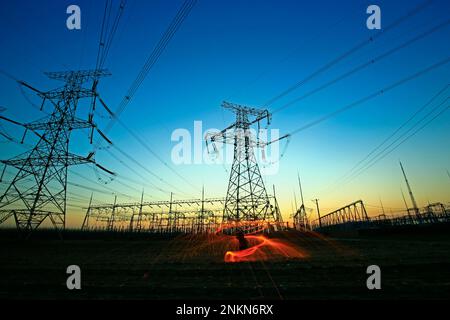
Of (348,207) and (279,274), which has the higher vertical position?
(348,207)

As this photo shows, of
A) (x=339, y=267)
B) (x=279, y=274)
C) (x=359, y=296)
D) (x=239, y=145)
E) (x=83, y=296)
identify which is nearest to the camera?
(x=359, y=296)

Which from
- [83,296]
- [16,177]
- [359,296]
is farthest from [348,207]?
[16,177]

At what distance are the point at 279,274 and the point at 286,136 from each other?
496 inches

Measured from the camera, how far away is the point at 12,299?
471 cm

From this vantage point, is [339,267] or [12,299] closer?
[12,299]

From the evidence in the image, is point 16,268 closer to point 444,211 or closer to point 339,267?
point 339,267

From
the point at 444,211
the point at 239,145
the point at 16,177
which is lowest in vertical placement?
the point at 444,211

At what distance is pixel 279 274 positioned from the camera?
6.79 metres

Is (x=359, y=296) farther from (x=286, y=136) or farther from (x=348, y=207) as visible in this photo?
(x=348, y=207)
